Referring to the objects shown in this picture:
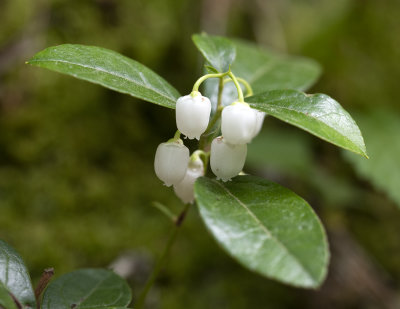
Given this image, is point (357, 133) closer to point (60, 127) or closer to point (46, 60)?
point (46, 60)

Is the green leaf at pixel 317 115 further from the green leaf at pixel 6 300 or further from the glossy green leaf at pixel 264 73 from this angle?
the green leaf at pixel 6 300

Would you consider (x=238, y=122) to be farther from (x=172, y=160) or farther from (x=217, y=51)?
(x=217, y=51)

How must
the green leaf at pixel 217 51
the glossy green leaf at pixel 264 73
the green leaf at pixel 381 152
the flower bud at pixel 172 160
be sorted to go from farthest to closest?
the green leaf at pixel 381 152 < the glossy green leaf at pixel 264 73 < the green leaf at pixel 217 51 < the flower bud at pixel 172 160

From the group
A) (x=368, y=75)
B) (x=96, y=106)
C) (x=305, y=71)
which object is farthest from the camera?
(x=368, y=75)

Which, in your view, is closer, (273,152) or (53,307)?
(53,307)

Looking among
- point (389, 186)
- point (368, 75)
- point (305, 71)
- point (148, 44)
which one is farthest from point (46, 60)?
point (368, 75)

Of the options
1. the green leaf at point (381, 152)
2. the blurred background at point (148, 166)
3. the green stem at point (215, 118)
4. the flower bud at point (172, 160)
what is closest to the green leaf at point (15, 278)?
the flower bud at point (172, 160)

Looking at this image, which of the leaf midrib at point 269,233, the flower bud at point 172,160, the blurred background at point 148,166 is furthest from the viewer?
the blurred background at point 148,166

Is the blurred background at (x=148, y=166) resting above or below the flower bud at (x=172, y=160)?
below
